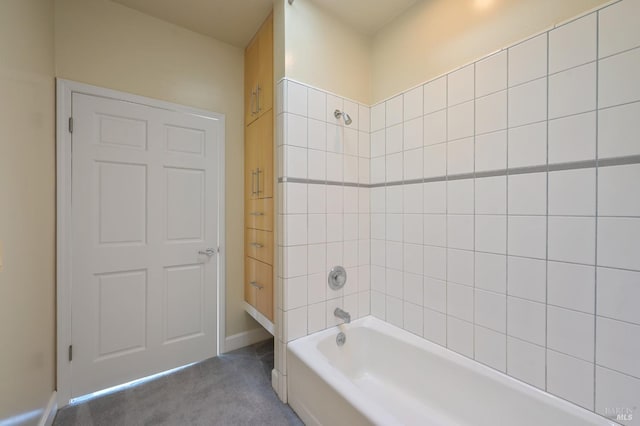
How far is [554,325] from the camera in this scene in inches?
42.8

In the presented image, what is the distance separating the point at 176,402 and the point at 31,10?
2.29 metres

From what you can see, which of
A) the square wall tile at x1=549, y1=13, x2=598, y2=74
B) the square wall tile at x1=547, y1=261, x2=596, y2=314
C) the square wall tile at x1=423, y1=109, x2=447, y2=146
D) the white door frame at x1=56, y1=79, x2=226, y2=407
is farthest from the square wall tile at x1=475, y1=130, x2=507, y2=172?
the white door frame at x1=56, y1=79, x2=226, y2=407

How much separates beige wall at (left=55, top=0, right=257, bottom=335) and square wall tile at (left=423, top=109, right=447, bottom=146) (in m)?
1.53

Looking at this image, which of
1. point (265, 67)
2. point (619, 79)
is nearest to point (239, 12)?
point (265, 67)

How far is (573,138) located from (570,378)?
1038 millimetres

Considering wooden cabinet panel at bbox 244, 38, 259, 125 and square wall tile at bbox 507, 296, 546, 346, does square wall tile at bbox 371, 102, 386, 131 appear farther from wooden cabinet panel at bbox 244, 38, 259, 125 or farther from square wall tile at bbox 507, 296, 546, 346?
square wall tile at bbox 507, 296, 546, 346

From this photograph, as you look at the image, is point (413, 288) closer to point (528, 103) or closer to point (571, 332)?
point (571, 332)

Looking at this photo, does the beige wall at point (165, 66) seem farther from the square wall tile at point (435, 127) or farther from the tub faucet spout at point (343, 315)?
the square wall tile at point (435, 127)

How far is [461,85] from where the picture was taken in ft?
4.56

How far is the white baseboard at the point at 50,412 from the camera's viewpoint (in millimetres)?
1282

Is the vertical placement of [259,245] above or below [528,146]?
below

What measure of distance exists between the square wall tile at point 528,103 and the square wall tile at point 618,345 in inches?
35.5

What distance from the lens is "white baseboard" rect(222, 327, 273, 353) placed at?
6.88 ft

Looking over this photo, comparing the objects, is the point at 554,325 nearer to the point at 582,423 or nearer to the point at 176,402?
the point at 582,423
